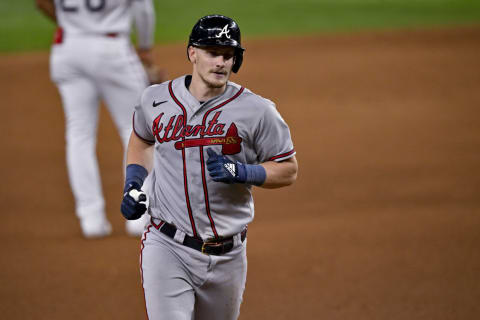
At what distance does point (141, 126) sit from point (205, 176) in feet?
1.49

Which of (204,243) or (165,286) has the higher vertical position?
(204,243)

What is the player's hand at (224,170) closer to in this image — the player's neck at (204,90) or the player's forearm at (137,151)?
the player's neck at (204,90)

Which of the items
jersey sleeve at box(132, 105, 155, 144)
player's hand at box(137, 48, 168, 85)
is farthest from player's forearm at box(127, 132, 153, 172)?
player's hand at box(137, 48, 168, 85)

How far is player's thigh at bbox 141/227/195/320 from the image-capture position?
3.28m

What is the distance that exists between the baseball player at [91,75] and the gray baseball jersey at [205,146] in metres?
2.73

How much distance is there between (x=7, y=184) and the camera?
7.92 meters

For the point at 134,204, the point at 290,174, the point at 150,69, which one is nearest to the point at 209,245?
the point at 134,204

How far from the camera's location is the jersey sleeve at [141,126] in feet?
11.6

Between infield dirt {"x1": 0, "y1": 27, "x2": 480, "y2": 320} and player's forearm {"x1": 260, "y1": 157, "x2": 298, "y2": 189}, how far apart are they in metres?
1.71

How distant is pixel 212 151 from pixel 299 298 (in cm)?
217

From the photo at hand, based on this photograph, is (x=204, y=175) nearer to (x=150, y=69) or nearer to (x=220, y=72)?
(x=220, y=72)

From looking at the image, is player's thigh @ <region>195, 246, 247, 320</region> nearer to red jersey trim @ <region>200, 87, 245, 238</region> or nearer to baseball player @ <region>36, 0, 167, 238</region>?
red jersey trim @ <region>200, 87, 245, 238</region>

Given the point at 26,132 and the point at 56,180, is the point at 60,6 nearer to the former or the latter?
the point at 56,180

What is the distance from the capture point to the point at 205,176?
3.33m
